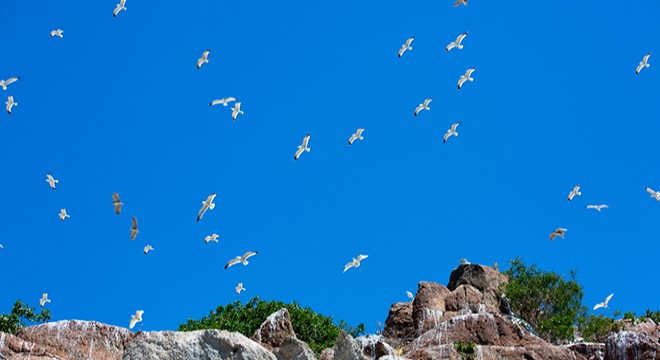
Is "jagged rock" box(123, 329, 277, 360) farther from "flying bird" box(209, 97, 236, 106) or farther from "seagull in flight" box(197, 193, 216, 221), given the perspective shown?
"flying bird" box(209, 97, 236, 106)

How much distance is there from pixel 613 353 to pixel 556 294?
24.1 metres

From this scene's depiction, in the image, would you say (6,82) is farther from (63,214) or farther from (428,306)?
(428,306)

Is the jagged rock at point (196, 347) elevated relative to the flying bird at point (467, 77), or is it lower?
lower

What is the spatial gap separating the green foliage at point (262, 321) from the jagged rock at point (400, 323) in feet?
20.0

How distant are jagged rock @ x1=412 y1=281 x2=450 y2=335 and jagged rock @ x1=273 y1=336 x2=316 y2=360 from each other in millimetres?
16997

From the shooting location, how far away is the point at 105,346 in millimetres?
27625

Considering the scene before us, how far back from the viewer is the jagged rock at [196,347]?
21250 mm

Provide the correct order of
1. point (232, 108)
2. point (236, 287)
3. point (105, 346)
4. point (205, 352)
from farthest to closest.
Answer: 1. point (236, 287)
2. point (232, 108)
3. point (105, 346)
4. point (205, 352)

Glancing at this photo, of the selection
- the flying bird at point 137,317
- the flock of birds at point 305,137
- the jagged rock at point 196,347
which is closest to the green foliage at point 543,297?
the flock of birds at point 305,137

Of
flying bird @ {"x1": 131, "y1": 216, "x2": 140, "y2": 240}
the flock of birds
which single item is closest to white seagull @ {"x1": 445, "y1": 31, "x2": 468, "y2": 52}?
the flock of birds

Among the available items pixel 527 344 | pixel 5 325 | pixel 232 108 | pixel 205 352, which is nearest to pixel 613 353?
pixel 527 344

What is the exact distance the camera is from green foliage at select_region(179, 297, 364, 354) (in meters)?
52.2

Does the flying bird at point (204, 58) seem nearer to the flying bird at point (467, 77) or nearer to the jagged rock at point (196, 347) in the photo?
the flying bird at point (467, 77)

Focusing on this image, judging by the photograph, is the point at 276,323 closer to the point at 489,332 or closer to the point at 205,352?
the point at 489,332
